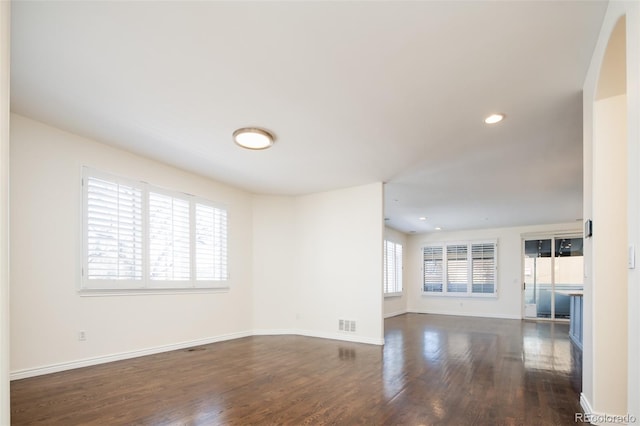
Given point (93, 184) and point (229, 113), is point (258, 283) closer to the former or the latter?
point (93, 184)

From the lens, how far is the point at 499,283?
10.8m

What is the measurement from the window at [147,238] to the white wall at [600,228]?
4914 millimetres

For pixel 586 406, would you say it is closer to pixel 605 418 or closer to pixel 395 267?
pixel 605 418

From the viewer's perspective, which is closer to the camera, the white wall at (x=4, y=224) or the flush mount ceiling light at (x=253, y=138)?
the white wall at (x=4, y=224)

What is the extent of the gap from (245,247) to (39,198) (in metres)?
3.47

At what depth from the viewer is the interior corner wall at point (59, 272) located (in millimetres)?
3764

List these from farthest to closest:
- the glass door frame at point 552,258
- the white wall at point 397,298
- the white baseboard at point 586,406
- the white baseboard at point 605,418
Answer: the white wall at point 397,298
the glass door frame at point 552,258
the white baseboard at point 586,406
the white baseboard at point 605,418

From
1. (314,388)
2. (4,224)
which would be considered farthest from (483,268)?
(4,224)

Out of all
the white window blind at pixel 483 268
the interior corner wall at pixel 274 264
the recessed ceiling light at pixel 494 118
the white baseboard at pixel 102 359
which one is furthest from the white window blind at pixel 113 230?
the white window blind at pixel 483 268

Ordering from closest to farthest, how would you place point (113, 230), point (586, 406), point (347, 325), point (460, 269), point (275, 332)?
point (586, 406), point (113, 230), point (347, 325), point (275, 332), point (460, 269)

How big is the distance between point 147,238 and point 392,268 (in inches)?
300

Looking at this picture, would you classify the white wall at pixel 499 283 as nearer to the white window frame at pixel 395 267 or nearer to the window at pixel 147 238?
the white window frame at pixel 395 267

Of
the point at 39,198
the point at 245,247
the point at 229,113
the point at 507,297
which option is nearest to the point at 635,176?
the point at 229,113

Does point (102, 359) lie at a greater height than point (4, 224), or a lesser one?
lesser
